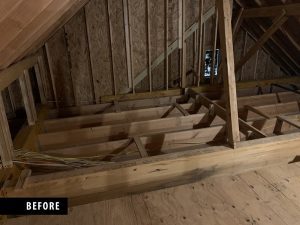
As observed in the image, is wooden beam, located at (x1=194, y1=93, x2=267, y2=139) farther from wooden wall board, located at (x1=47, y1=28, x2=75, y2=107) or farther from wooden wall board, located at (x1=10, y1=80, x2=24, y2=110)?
wooden wall board, located at (x1=10, y1=80, x2=24, y2=110)

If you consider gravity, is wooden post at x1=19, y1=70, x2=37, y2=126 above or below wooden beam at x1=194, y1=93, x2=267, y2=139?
above

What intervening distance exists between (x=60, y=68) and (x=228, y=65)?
2788 millimetres

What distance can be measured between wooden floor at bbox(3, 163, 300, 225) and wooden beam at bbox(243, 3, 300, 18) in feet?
6.29

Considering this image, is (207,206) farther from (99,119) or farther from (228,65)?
(99,119)

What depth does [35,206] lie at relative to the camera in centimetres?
179

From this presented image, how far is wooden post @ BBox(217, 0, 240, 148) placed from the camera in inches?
75.6

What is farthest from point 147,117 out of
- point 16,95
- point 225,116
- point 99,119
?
point 16,95

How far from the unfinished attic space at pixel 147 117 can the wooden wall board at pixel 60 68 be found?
0.02m

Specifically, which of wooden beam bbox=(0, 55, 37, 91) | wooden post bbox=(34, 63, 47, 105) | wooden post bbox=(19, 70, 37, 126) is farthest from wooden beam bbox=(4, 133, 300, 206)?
wooden post bbox=(34, 63, 47, 105)

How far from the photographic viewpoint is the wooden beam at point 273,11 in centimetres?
274

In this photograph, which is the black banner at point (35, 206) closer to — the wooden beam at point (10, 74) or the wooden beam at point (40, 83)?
the wooden beam at point (10, 74)

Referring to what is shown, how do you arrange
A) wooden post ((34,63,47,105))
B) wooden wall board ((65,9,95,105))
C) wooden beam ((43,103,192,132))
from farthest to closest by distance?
1. wooden wall board ((65,9,95,105))
2. wooden post ((34,63,47,105))
3. wooden beam ((43,103,192,132))

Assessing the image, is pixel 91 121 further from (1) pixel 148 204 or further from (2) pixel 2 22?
(2) pixel 2 22

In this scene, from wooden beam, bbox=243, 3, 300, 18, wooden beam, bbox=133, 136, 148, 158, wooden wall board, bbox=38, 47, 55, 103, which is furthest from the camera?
wooden wall board, bbox=38, 47, 55, 103
